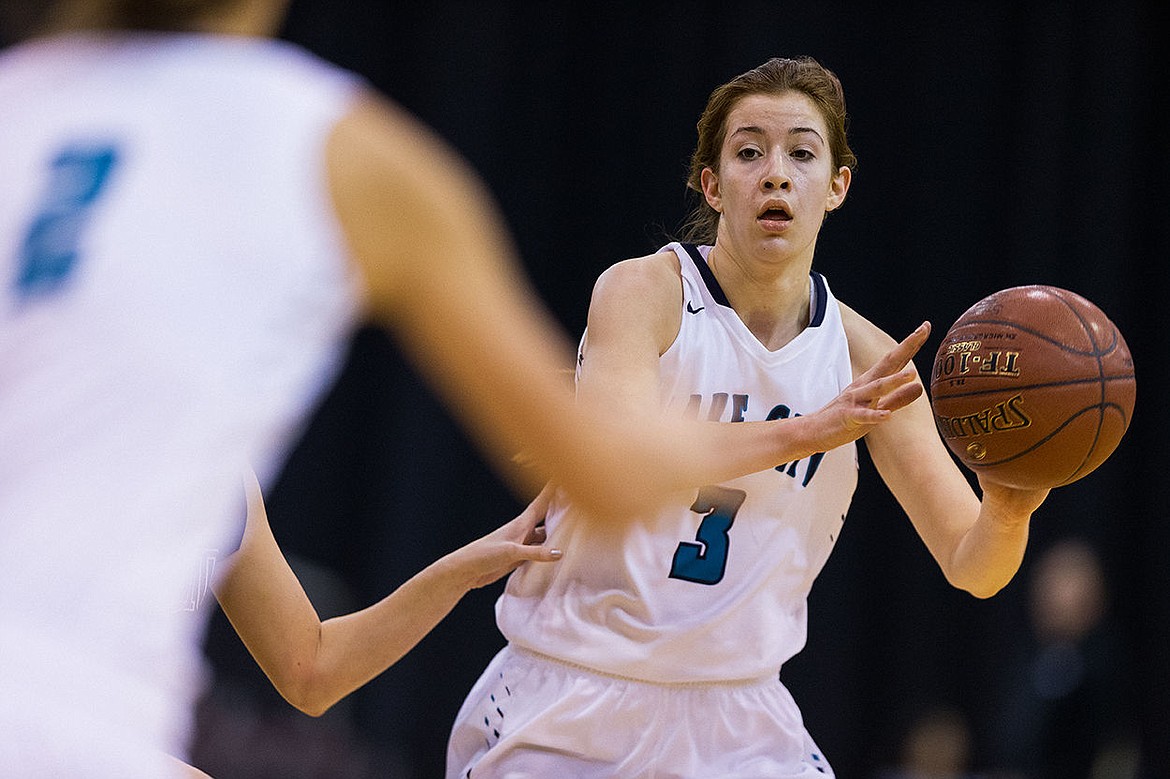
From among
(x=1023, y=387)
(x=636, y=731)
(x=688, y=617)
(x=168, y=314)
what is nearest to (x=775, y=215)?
(x=1023, y=387)

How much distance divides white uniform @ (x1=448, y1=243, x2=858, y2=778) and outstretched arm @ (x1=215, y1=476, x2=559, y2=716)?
0.26m

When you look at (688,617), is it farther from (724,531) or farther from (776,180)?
(776,180)

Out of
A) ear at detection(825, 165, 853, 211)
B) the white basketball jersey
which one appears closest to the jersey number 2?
the white basketball jersey

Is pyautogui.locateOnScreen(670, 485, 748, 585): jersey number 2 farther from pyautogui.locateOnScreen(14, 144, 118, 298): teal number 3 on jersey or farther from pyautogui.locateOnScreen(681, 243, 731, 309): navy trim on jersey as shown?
pyautogui.locateOnScreen(14, 144, 118, 298): teal number 3 on jersey

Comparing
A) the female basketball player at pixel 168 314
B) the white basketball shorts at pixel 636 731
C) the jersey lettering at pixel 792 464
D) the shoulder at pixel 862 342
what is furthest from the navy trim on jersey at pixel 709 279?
the female basketball player at pixel 168 314

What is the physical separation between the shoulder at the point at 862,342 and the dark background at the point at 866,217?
17.3ft

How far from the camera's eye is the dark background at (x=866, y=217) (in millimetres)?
9195

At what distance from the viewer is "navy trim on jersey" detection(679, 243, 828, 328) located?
3758 mm

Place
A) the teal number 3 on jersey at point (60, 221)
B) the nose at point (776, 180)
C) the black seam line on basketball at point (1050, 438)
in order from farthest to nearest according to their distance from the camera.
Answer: the nose at point (776, 180)
the black seam line on basketball at point (1050, 438)
the teal number 3 on jersey at point (60, 221)

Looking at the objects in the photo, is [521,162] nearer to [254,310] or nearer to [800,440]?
[800,440]

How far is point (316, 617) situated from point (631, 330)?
100 cm

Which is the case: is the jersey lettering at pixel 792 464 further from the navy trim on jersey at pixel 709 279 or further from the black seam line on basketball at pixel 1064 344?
the black seam line on basketball at pixel 1064 344

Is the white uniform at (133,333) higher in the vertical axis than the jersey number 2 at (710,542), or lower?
higher

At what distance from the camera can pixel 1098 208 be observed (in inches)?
369
